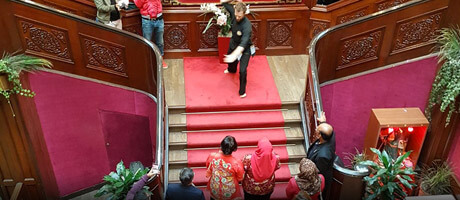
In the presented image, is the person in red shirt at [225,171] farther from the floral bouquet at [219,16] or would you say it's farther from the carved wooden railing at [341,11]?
the carved wooden railing at [341,11]

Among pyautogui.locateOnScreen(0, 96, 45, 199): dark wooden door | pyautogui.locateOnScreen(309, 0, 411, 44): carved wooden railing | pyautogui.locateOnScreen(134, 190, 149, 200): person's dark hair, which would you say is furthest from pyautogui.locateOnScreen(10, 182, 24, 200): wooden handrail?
pyautogui.locateOnScreen(309, 0, 411, 44): carved wooden railing

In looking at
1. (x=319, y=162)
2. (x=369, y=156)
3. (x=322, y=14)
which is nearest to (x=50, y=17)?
(x=319, y=162)

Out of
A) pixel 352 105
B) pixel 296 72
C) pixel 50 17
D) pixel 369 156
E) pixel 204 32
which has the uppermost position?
pixel 50 17

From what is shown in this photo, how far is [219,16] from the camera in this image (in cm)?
720

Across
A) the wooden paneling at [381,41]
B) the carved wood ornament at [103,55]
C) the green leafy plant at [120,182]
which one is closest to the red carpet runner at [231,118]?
the wooden paneling at [381,41]

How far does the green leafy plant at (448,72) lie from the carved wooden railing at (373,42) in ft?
→ 0.56

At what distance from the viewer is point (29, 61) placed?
5.84 m

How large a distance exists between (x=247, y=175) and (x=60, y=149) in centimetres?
360

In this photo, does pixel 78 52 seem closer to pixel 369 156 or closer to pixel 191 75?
pixel 191 75

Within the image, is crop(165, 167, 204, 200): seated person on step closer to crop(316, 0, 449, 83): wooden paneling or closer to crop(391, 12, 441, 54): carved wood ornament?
crop(316, 0, 449, 83): wooden paneling

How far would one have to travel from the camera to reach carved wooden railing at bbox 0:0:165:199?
5.64m

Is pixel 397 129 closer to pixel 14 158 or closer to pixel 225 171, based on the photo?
pixel 225 171

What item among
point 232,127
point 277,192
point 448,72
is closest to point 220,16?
point 232,127

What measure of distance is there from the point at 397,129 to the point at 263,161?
3.00 metres
